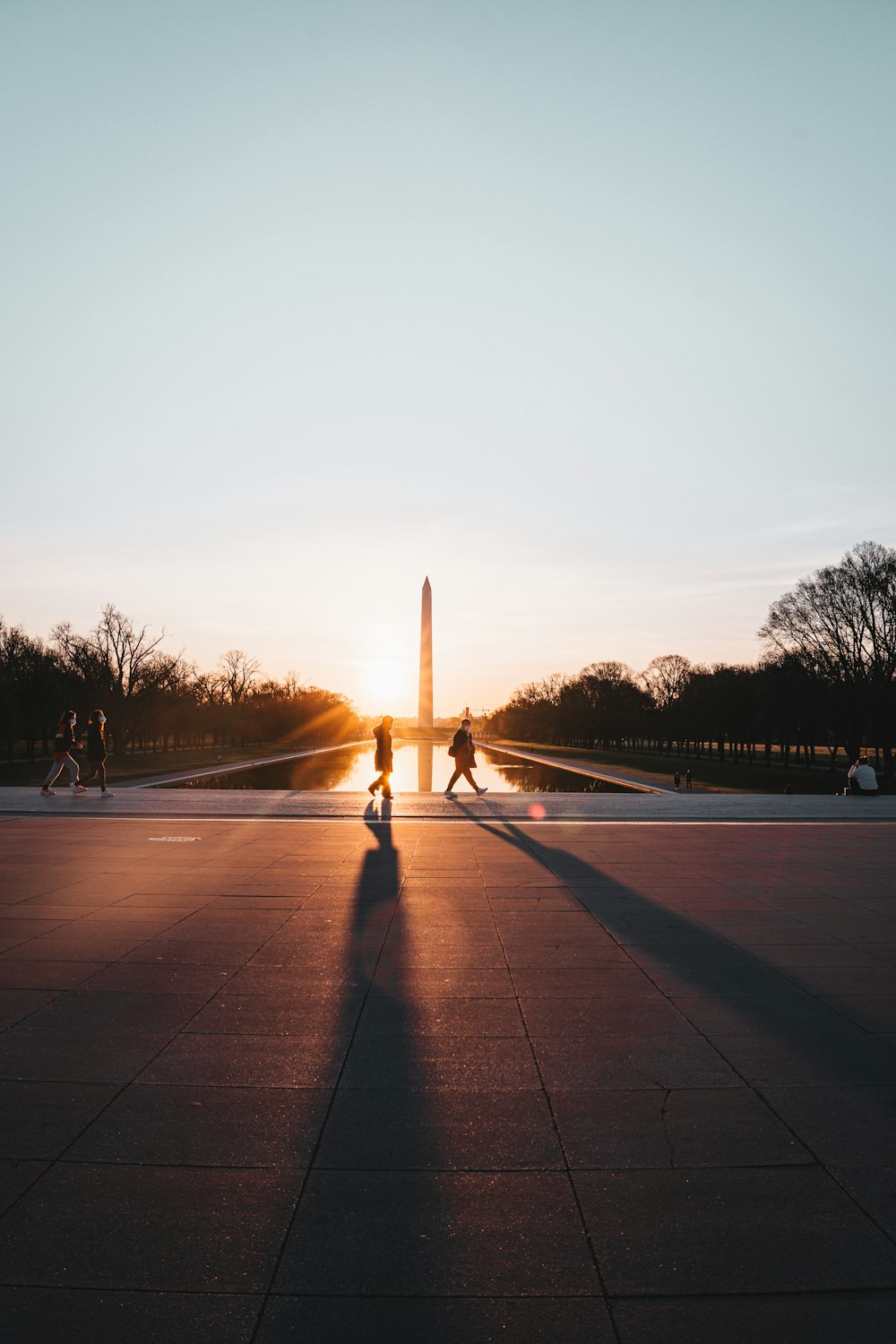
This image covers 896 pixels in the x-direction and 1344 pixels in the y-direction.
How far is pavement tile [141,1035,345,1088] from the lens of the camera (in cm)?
410

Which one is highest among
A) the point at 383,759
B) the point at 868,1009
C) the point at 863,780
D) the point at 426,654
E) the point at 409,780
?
the point at 426,654

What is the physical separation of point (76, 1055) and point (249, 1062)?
924mm

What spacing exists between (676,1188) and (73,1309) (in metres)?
2.05

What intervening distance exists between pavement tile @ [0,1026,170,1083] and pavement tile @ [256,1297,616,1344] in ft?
6.48

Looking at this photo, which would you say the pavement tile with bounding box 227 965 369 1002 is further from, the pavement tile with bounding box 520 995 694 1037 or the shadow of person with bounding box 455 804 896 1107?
A: the shadow of person with bounding box 455 804 896 1107

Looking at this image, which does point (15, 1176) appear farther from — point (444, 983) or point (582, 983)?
point (582, 983)

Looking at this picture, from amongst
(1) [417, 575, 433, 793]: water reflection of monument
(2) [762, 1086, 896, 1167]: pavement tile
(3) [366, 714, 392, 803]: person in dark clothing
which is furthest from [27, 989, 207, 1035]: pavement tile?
(1) [417, 575, 433, 793]: water reflection of monument

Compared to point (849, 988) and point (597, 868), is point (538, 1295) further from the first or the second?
point (597, 868)

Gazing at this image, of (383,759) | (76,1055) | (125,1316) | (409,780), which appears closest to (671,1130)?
(125,1316)

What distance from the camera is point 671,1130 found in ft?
11.9

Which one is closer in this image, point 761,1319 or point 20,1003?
point 761,1319

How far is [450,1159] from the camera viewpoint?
3369mm

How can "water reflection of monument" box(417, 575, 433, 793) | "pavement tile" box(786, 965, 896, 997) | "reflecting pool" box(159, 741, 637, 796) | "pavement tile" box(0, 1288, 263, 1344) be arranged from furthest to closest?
"water reflection of monument" box(417, 575, 433, 793)
"reflecting pool" box(159, 741, 637, 796)
"pavement tile" box(786, 965, 896, 997)
"pavement tile" box(0, 1288, 263, 1344)

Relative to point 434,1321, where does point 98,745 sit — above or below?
above
